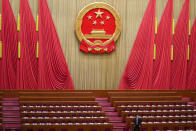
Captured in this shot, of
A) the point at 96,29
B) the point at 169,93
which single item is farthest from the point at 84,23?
the point at 169,93

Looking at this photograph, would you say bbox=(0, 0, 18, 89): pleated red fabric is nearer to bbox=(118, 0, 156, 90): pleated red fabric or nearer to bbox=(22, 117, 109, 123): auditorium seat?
bbox=(22, 117, 109, 123): auditorium seat

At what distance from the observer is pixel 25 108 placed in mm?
1958

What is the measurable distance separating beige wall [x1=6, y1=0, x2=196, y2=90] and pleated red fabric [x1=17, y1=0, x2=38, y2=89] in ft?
0.57

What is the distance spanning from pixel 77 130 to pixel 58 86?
2.11 ft

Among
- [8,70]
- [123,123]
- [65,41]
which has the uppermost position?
[65,41]

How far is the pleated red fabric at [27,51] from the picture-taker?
7.71 feet

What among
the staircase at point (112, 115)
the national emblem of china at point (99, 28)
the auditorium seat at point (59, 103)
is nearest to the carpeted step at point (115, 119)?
the staircase at point (112, 115)

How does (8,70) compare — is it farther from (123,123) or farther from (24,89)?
(123,123)

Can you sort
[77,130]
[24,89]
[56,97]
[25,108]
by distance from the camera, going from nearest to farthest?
1. [77,130]
2. [25,108]
3. [56,97]
4. [24,89]

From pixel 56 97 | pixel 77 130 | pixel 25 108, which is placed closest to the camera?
pixel 77 130

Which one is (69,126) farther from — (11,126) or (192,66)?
(192,66)

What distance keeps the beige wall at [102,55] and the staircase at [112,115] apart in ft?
0.67

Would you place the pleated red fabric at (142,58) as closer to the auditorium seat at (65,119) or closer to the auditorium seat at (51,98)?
the auditorium seat at (51,98)

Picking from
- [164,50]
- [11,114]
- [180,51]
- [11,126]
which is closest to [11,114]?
[11,114]
